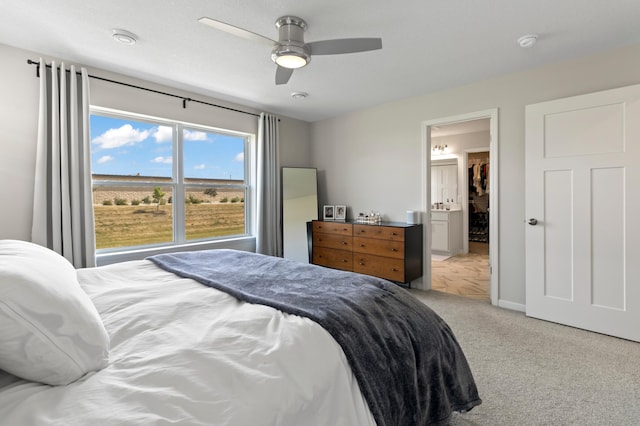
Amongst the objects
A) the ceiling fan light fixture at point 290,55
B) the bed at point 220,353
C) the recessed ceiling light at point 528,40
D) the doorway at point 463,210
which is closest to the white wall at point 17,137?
the bed at point 220,353

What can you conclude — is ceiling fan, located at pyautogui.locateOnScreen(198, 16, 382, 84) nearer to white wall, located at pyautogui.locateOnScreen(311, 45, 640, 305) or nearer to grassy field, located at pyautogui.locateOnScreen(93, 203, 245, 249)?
white wall, located at pyautogui.locateOnScreen(311, 45, 640, 305)

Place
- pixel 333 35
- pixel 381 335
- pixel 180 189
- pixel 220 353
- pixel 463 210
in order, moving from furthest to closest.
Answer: pixel 463 210
pixel 180 189
pixel 333 35
pixel 381 335
pixel 220 353

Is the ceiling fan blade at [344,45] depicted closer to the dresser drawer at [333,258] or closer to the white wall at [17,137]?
the white wall at [17,137]

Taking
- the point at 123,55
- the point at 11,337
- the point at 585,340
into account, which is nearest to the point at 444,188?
the point at 585,340

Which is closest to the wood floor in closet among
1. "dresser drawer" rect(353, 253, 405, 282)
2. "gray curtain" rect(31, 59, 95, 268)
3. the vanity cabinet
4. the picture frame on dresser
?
the vanity cabinet

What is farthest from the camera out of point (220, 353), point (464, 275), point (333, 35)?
point (464, 275)

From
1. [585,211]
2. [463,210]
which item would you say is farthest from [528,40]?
[463,210]

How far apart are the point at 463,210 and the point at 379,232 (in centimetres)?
371

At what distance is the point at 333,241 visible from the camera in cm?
443

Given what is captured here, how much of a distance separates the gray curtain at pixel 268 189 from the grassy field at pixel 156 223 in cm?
35

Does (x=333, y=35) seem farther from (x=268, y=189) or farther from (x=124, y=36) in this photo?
(x=268, y=189)

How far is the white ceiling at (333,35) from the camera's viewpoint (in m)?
2.09

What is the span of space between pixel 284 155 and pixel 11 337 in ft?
14.2

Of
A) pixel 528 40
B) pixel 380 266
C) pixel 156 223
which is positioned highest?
pixel 528 40
